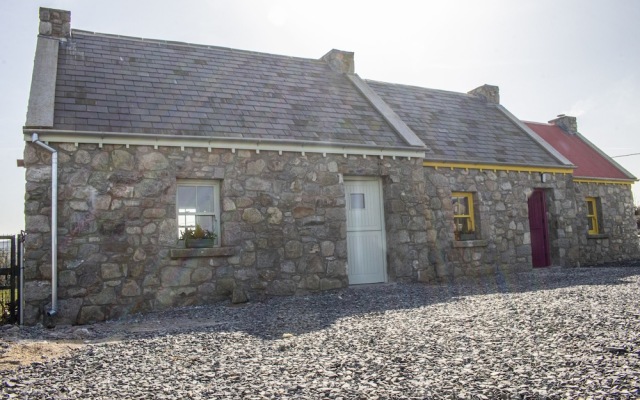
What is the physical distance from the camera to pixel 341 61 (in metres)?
14.2

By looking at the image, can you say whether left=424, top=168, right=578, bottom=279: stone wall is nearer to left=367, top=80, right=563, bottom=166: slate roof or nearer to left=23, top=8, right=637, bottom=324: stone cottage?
left=23, top=8, right=637, bottom=324: stone cottage

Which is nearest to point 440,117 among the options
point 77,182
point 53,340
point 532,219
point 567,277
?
point 532,219

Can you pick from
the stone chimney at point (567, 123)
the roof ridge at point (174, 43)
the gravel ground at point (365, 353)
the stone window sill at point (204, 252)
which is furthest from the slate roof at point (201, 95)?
the stone chimney at point (567, 123)

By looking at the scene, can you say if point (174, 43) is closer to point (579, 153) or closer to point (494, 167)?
point (494, 167)

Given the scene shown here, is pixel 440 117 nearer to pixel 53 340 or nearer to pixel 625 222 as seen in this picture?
pixel 625 222

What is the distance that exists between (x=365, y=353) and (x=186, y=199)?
568 centimetres

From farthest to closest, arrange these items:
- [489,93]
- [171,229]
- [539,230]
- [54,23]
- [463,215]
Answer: [489,93] < [539,230] < [463,215] < [54,23] < [171,229]

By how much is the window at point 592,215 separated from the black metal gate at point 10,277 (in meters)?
16.7

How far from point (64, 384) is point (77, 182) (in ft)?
16.6

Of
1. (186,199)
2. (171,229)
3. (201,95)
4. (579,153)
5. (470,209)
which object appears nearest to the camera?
(171,229)

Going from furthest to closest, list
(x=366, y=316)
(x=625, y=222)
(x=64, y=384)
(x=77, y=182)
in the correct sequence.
→ (x=625, y=222) < (x=77, y=182) < (x=366, y=316) < (x=64, y=384)

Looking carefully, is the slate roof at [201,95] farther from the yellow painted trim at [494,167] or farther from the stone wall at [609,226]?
the stone wall at [609,226]

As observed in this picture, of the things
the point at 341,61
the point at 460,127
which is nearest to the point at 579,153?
the point at 460,127

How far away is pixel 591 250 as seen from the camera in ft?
53.9
